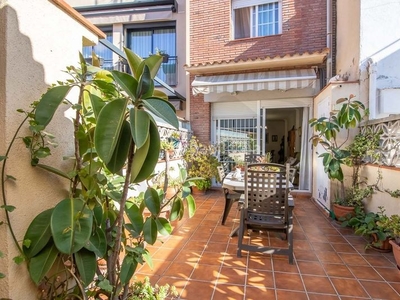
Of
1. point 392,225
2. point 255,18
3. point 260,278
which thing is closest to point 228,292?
point 260,278

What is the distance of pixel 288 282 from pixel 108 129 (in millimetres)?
3627

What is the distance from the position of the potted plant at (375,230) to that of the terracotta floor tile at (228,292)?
2.98 m

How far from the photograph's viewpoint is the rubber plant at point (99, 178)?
1788 mm

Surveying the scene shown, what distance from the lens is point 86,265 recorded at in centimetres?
217

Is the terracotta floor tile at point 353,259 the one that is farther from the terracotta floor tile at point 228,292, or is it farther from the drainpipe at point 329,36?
the drainpipe at point 329,36

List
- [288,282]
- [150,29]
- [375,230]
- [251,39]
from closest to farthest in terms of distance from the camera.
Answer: [288,282] → [375,230] → [251,39] → [150,29]

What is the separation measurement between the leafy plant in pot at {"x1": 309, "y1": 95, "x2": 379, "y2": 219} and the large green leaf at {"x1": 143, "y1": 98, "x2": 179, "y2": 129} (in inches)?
221

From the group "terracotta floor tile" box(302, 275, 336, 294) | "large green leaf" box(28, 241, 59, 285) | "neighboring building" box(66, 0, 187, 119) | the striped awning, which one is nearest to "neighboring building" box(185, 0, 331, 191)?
the striped awning

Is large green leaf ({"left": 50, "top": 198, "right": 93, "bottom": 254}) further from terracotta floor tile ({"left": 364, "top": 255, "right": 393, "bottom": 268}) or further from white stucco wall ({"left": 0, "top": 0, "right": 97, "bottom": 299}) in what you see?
terracotta floor tile ({"left": 364, "top": 255, "right": 393, "bottom": 268})

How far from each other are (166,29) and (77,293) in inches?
503

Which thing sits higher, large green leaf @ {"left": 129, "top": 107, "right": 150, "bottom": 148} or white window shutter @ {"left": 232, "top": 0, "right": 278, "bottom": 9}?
white window shutter @ {"left": 232, "top": 0, "right": 278, "bottom": 9}

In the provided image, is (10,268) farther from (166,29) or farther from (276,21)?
(166,29)

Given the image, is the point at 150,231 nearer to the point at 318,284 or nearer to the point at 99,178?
the point at 99,178

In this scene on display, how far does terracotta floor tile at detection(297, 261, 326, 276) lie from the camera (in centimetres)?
403
